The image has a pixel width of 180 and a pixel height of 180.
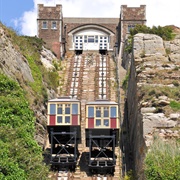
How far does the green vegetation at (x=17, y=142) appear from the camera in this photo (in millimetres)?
20922

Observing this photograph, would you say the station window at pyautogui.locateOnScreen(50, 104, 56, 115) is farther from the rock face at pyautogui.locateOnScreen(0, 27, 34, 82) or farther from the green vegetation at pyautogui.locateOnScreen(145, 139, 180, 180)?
the green vegetation at pyautogui.locateOnScreen(145, 139, 180, 180)

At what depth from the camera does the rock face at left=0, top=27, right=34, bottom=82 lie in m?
35.4

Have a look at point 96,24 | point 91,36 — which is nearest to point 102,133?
point 91,36

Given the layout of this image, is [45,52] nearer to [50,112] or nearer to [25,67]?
[25,67]

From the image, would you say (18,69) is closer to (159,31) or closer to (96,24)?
(159,31)

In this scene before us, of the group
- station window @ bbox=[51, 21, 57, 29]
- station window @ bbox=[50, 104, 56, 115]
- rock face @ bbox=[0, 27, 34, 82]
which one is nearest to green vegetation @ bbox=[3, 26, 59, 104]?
rock face @ bbox=[0, 27, 34, 82]

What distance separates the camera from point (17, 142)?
22.9m

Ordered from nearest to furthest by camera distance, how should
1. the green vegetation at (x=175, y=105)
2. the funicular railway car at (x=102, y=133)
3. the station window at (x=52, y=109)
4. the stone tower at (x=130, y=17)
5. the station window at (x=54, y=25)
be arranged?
the green vegetation at (x=175, y=105)
the funicular railway car at (x=102, y=133)
the station window at (x=52, y=109)
the station window at (x=54, y=25)
the stone tower at (x=130, y=17)

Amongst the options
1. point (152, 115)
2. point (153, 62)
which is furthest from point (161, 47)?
point (152, 115)

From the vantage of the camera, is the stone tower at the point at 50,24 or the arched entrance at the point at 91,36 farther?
the arched entrance at the point at 91,36

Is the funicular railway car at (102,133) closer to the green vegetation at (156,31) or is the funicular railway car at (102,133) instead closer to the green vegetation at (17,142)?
the green vegetation at (17,142)

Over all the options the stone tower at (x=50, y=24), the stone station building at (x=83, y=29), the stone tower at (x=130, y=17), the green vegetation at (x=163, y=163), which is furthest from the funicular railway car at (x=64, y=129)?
the stone tower at (x=130, y=17)

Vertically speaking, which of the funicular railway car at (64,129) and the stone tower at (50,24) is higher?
the stone tower at (50,24)

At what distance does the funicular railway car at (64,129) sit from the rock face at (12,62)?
371cm
